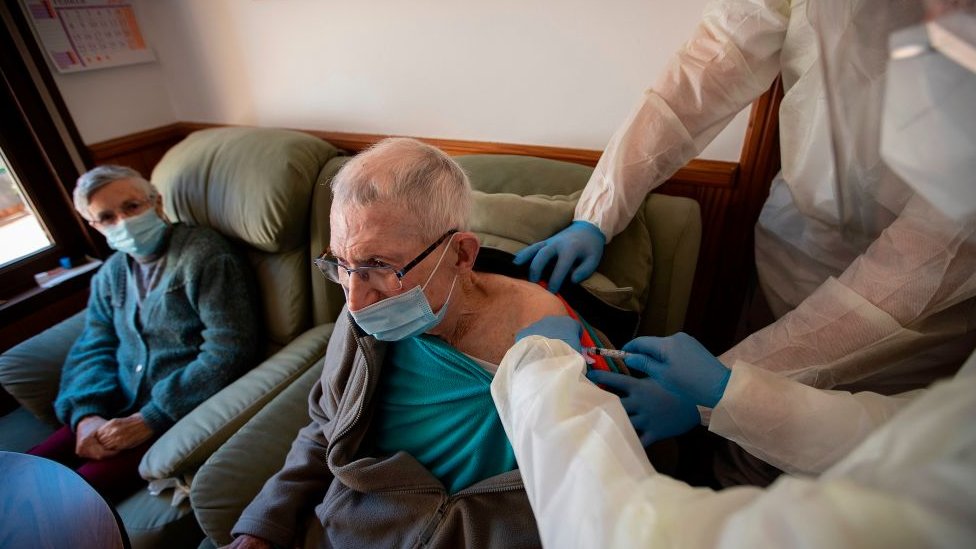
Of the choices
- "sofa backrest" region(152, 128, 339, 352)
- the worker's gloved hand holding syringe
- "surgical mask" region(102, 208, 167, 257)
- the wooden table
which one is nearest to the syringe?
the worker's gloved hand holding syringe

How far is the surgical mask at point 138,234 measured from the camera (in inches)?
57.2

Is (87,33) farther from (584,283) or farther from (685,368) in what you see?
(685,368)

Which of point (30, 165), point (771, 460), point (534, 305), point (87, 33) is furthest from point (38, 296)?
point (771, 460)

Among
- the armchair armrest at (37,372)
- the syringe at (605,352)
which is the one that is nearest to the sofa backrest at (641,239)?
the syringe at (605,352)

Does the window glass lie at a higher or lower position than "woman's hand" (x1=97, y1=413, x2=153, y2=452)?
higher

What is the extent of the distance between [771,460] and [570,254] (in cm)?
55

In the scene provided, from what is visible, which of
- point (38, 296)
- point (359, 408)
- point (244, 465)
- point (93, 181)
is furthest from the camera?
point (38, 296)

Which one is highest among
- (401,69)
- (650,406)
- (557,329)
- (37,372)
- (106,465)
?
(401,69)

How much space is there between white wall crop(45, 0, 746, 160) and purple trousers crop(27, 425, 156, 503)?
1394mm

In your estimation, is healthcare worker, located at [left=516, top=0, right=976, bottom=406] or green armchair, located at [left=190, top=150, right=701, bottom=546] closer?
healthcare worker, located at [left=516, top=0, right=976, bottom=406]

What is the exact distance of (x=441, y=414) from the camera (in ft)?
3.09

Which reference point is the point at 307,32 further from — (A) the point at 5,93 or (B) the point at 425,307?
(B) the point at 425,307

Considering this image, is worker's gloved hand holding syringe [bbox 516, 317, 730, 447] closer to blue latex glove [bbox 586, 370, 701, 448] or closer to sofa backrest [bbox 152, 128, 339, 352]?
blue latex glove [bbox 586, 370, 701, 448]

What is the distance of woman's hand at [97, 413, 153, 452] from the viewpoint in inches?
51.3
